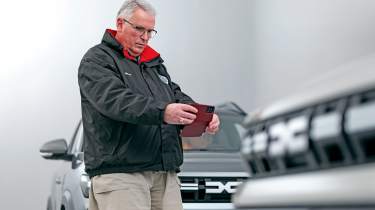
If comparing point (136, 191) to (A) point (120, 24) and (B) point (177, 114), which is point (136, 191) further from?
(A) point (120, 24)

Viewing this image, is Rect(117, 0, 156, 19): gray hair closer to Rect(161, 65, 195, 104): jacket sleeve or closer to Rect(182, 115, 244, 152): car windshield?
Rect(161, 65, 195, 104): jacket sleeve

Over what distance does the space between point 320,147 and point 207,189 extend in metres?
3.25

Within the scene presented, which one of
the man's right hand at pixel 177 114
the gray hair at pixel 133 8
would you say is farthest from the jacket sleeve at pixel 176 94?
the man's right hand at pixel 177 114

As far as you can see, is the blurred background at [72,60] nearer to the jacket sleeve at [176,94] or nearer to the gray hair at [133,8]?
the jacket sleeve at [176,94]

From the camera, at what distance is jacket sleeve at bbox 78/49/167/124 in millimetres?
2680

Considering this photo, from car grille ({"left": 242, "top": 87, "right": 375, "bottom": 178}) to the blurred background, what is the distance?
879 centimetres

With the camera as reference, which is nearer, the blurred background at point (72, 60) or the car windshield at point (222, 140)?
the car windshield at point (222, 140)

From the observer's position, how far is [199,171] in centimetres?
Answer: 423

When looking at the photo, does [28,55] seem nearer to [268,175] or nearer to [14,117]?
[14,117]

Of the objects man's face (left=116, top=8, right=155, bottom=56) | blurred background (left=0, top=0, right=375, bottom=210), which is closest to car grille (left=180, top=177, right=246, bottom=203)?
man's face (left=116, top=8, right=155, bottom=56)

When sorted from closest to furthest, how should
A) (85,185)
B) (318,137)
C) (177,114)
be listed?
(318,137) → (177,114) → (85,185)

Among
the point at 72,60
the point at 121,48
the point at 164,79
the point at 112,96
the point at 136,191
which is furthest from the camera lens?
the point at 72,60

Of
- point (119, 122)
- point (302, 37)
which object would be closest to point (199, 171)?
point (119, 122)

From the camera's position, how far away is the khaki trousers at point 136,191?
9.49 feet
